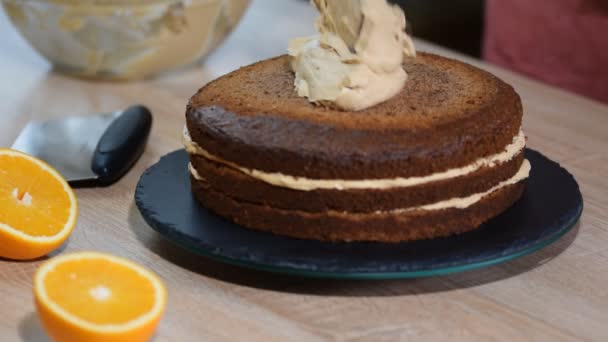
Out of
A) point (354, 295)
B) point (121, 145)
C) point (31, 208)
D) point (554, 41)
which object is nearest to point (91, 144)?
point (121, 145)

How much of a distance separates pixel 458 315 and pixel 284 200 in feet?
0.90

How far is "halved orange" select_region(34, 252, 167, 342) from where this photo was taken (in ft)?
3.39

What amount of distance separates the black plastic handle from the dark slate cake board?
171mm

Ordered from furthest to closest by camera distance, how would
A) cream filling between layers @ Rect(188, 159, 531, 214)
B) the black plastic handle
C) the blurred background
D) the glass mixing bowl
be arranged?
1. the blurred background
2. the glass mixing bowl
3. the black plastic handle
4. cream filling between layers @ Rect(188, 159, 531, 214)

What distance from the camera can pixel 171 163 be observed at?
5.09 ft

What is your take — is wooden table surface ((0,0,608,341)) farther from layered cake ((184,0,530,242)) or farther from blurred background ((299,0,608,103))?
blurred background ((299,0,608,103))

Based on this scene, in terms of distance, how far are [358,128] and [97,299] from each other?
426 mm

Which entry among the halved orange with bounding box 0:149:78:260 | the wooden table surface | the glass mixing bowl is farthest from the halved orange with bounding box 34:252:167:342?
the glass mixing bowl

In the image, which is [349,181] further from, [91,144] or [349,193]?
[91,144]

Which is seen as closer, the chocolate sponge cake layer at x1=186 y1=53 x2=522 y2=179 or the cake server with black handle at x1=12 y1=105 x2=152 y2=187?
the chocolate sponge cake layer at x1=186 y1=53 x2=522 y2=179

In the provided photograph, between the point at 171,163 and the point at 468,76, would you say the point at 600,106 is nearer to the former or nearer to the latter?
the point at 468,76

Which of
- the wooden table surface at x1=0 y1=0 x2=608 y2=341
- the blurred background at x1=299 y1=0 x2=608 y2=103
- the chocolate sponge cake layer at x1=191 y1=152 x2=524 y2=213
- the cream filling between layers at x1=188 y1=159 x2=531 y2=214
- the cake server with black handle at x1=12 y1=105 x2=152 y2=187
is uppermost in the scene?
the chocolate sponge cake layer at x1=191 y1=152 x2=524 y2=213

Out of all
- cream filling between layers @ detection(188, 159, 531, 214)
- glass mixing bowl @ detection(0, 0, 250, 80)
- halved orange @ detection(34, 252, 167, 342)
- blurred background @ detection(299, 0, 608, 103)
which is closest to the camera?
halved orange @ detection(34, 252, 167, 342)

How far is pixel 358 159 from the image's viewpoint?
4.05ft
